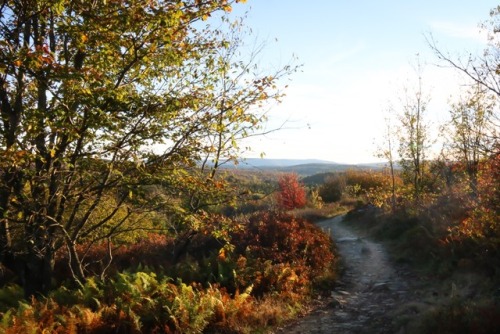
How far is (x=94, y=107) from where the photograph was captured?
6.87 m

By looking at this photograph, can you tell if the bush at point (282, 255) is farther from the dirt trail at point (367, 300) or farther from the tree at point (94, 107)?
the tree at point (94, 107)

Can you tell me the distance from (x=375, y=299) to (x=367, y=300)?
0.21 m

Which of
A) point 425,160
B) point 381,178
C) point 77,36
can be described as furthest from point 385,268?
point 381,178

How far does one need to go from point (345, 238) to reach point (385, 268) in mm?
5352

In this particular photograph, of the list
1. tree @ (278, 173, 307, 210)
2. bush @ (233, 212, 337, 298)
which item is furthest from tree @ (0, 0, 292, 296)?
tree @ (278, 173, 307, 210)

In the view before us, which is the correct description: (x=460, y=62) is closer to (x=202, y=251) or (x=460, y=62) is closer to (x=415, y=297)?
(x=415, y=297)

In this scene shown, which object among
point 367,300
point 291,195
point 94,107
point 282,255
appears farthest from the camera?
point 291,195

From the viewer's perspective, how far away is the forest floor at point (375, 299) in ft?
27.9

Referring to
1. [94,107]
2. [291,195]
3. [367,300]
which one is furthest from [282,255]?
[291,195]

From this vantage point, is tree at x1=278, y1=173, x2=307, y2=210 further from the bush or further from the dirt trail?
the dirt trail

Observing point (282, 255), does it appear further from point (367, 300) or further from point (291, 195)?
point (291, 195)

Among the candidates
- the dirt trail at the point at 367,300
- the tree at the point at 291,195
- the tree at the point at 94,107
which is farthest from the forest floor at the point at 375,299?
the tree at the point at 291,195

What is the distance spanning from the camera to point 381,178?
36.6 m

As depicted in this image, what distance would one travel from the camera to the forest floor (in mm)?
8492
